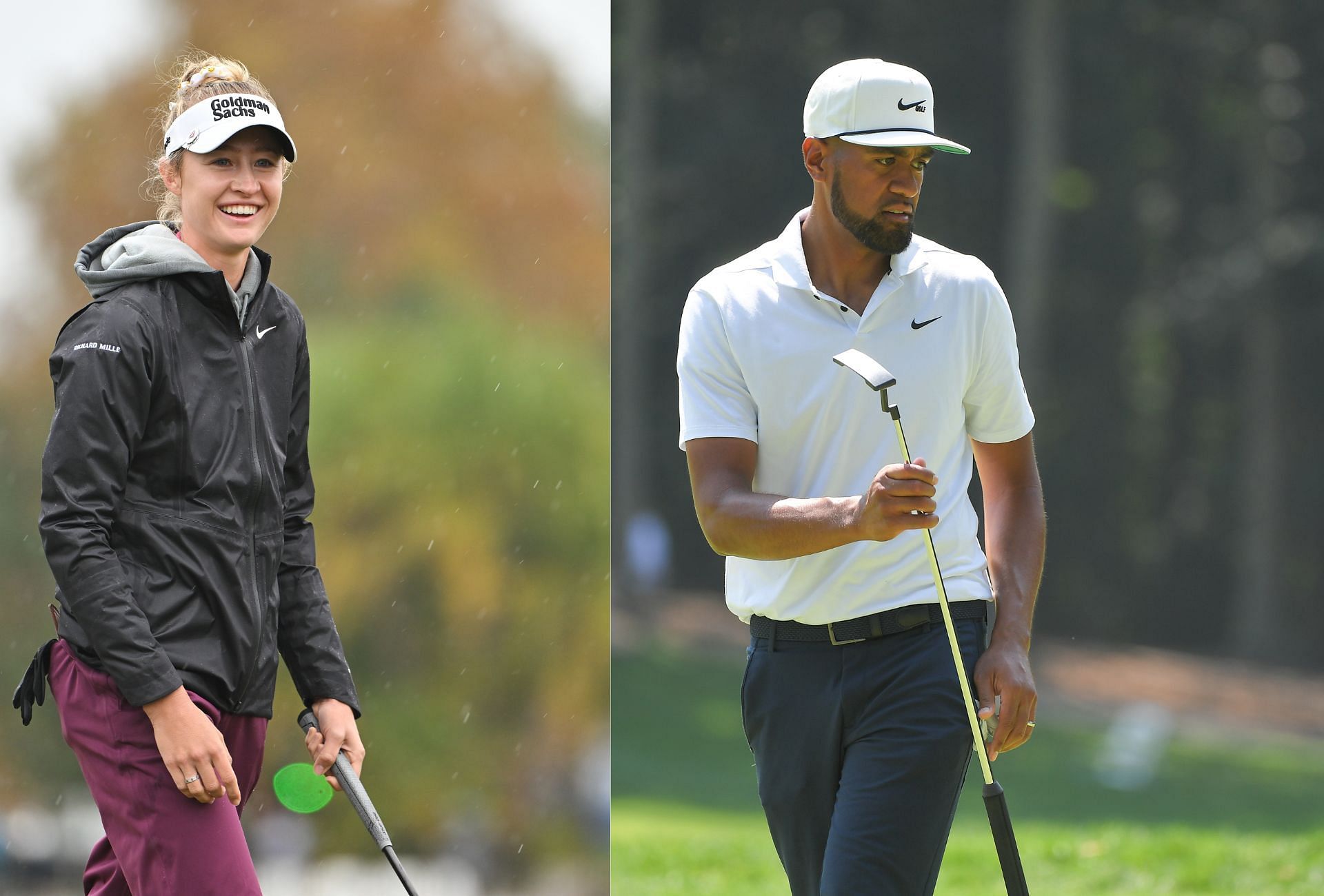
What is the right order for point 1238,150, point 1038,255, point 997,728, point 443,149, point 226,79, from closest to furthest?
point 226,79 → point 997,728 → point 443,149 → point 1038,255 → point 1238,150

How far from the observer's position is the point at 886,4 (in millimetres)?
20516

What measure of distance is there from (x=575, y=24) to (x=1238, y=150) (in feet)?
60.3

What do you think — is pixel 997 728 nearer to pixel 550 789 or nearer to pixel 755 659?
pixel 755 659

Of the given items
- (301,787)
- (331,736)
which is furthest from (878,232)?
(301,787)

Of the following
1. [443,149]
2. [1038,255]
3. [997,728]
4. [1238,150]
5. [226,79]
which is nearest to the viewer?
[226,79]

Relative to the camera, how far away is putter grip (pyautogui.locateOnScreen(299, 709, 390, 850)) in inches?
120

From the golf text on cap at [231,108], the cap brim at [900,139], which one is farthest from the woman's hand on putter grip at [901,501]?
the golf text on cap at [231,108]

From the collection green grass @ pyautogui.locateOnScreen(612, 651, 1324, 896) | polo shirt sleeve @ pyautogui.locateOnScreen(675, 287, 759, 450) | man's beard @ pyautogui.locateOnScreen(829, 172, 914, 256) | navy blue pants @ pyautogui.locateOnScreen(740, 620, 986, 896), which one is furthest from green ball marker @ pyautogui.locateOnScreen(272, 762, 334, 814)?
green grass @ pyautogui.locateOnScreen(612, 651, 1324, 896)

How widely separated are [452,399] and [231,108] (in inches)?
89.0

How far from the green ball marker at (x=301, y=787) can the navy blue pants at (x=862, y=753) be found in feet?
2.67

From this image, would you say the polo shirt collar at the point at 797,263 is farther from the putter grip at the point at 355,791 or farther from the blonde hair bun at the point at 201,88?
the putter grip at the point at 355,791

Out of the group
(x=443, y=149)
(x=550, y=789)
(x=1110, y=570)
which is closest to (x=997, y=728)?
(x=550, y=789)

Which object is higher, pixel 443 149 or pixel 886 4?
pixel 886 4

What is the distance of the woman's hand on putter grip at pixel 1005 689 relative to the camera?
3.28 metres
